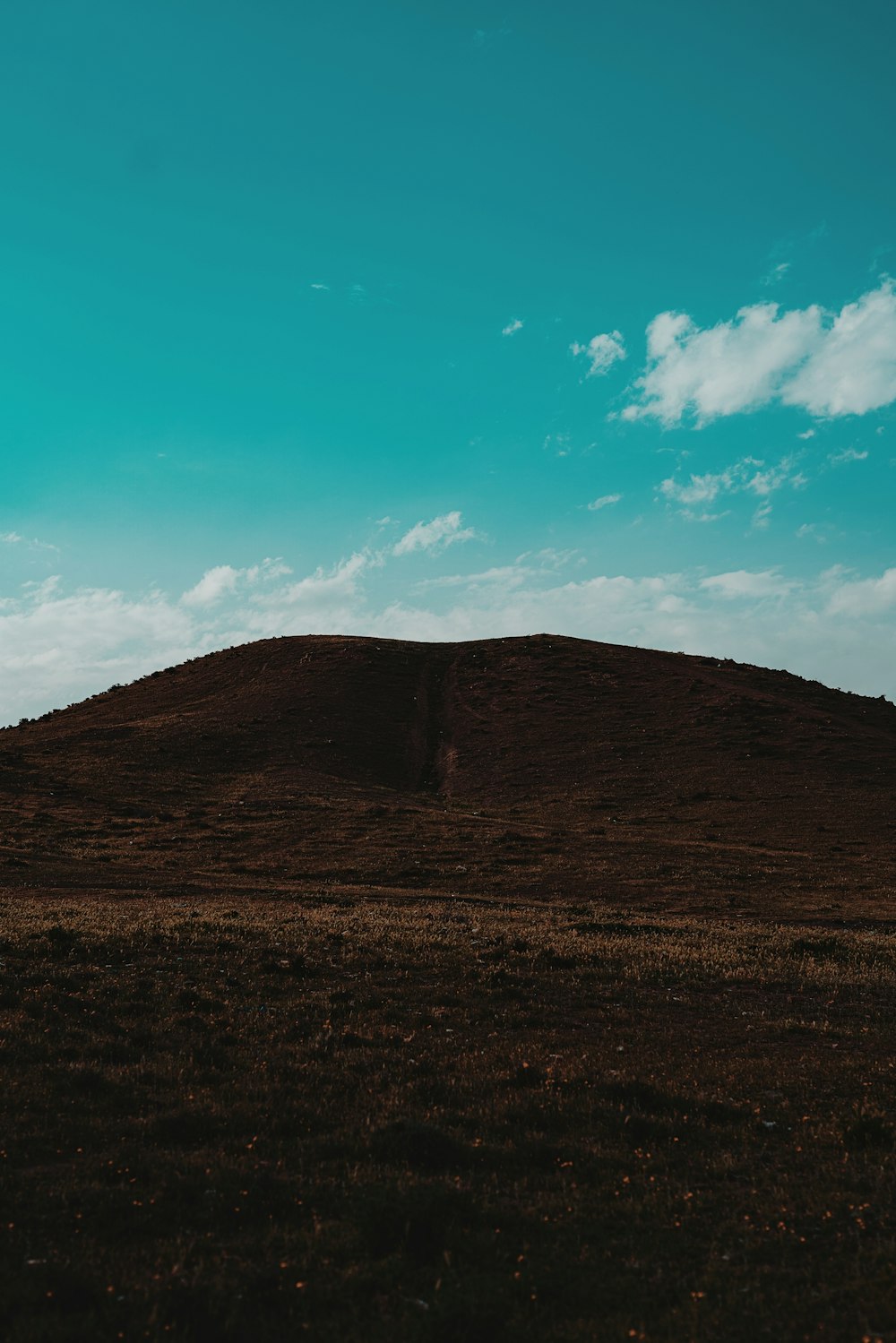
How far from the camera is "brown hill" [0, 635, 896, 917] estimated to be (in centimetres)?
4259

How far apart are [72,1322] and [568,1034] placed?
10377 millimetres

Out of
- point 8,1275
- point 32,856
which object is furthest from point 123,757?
point 8,1275

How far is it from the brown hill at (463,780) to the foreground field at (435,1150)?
20439 millimetres

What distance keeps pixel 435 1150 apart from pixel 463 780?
2424 inches

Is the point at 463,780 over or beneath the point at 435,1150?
over

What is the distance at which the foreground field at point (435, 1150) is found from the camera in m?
7.73

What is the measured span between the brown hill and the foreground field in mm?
20439

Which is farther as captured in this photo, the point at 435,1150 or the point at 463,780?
the point at 463,780

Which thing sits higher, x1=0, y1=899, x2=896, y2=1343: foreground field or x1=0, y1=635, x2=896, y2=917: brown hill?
x1=0, y1=635, x2=896, y2=917: brown hill

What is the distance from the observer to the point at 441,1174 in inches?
398

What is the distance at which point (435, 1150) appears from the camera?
1059 cm

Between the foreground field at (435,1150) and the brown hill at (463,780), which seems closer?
the foreground field at (435,1150)

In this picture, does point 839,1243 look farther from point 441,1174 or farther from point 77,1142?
point 77,1142

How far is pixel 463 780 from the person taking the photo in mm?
72062
